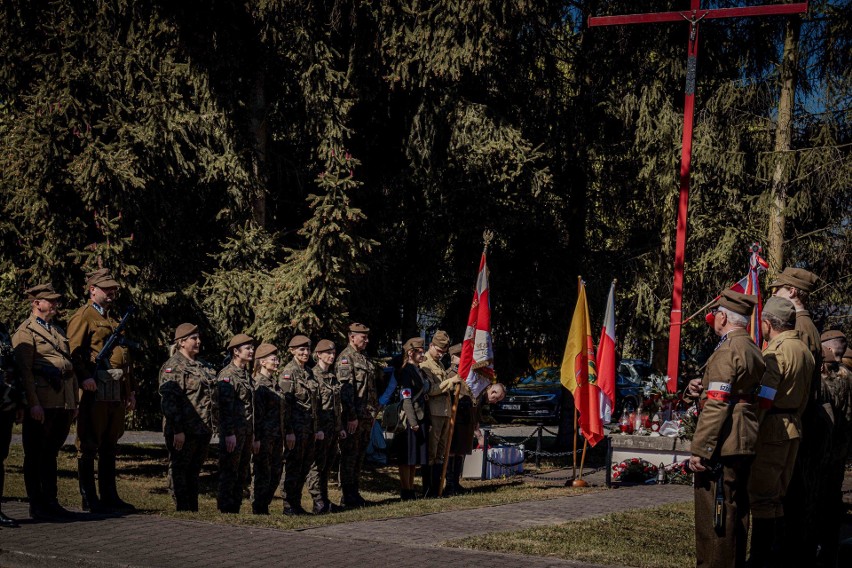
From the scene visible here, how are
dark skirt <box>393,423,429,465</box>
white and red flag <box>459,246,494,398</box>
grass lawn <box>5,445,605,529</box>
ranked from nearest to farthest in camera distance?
1. grass lawn <box>5,445,605,529</box>
2. dark skirt <box>393,423,429,465</box>
3. white and red flag <box>459,246,494,398</box>

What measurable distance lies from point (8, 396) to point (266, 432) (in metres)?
3.31

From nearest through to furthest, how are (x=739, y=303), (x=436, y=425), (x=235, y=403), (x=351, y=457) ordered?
Result: (x=739, y=303) → (x=235, y=403) → (x=351, y=457) → (x=436, y=425)

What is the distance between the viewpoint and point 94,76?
15906mm

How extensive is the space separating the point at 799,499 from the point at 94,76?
11.9m

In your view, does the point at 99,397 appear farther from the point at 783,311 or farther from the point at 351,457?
the point at 783,311

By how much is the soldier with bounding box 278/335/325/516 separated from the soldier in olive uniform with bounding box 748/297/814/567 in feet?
17.8

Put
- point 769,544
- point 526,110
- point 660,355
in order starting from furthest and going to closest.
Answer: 1. point 660,355
2. point 526,110
3. point 769,544

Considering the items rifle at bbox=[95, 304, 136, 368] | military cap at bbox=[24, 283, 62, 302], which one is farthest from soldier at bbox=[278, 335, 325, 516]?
military cap at bbox=[24, 283, 62, 302]

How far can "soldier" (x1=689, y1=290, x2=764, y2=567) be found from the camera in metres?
7.25

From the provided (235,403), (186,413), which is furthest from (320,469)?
(186,413)

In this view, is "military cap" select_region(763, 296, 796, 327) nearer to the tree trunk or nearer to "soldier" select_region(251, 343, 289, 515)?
"soldier" select_region(251, 343, 289, 515)

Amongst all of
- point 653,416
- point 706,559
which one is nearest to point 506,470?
point 653,416

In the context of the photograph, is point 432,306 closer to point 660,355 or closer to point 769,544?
point 660,355

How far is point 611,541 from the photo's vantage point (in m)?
9.52
